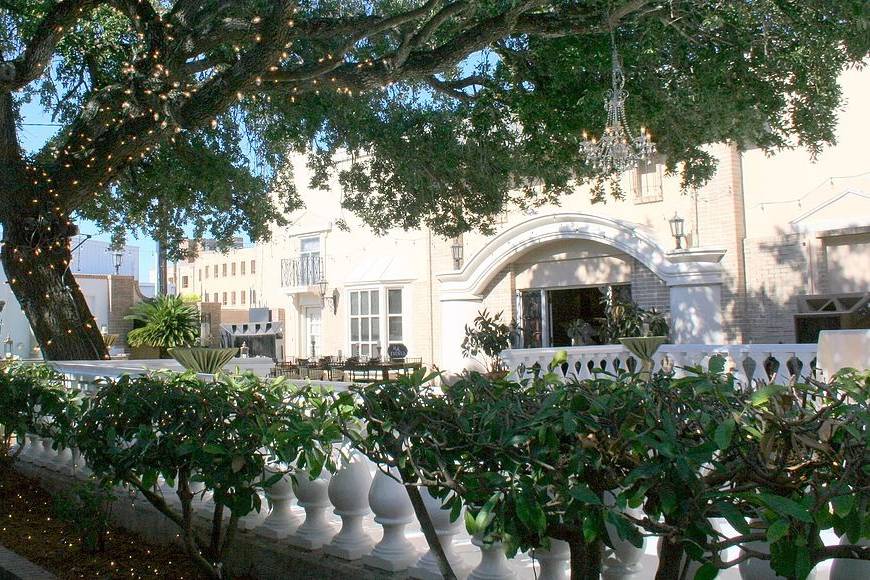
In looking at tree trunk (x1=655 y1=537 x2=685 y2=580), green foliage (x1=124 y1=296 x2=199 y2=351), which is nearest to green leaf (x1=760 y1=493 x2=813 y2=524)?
tree trunk (x1=655 y1=537 x2=685 y2=580)

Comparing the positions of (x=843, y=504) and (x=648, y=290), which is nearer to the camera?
(x=843, y=504)

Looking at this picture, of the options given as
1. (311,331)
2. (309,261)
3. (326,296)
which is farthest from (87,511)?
(311,331)

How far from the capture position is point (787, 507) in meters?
1.92

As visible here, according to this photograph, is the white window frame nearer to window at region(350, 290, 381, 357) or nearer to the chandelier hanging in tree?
window at region(350, 290, 381, 357)

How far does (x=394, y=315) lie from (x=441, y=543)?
18.6 metres

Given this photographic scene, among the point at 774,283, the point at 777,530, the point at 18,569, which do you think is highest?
the point at 774,283

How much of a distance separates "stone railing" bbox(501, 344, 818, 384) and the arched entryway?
358cm

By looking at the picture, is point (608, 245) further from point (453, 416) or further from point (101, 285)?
point (101, 285)

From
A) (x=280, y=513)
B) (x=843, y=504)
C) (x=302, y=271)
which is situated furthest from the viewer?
(x=302, y=271)

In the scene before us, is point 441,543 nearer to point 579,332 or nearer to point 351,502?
point 351,502

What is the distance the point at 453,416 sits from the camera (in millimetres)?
2699

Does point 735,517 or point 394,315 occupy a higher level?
point 394,315

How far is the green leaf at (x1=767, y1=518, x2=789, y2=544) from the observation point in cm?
191

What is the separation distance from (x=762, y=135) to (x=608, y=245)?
8.18 m
